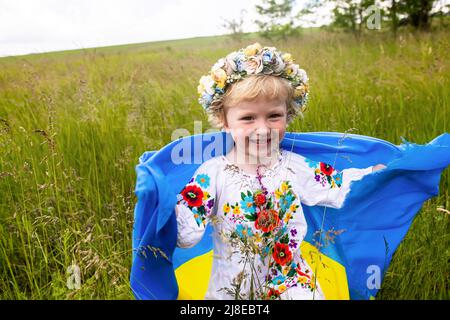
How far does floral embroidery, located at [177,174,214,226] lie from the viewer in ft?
6.34

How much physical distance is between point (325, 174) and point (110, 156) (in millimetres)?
1492

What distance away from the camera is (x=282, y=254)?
6.68ft

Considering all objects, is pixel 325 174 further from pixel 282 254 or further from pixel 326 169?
pixel 282 254

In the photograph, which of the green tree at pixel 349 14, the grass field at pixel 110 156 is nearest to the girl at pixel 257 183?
the grass field at pixel 110 156

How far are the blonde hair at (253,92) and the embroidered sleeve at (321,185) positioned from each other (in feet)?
1.09

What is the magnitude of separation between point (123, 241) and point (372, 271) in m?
1.30

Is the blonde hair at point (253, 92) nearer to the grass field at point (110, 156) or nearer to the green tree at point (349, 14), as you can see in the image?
the grass field at point (110, 156)

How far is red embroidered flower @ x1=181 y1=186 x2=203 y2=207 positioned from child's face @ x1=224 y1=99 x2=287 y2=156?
280mm

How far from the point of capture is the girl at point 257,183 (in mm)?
1926

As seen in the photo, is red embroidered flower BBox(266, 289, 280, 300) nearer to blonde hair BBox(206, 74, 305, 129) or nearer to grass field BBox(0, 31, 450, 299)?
grass field BBox(0, 31, 450, 299)

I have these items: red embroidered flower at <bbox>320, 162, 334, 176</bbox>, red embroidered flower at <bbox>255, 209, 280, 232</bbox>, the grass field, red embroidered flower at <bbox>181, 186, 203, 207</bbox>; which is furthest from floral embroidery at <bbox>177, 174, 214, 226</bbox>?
red embroidered flower at <bbox>320, 162, 334, 176</bbox>

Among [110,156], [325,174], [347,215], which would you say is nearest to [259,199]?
[325,174]
